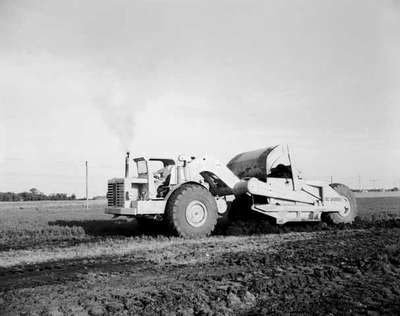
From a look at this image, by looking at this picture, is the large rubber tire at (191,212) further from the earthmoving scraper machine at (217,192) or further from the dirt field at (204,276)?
the dirt field at (204,276)

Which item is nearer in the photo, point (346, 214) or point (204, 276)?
point (204, 276)

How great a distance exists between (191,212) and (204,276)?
514cm

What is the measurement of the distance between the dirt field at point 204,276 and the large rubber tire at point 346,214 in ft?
11.2

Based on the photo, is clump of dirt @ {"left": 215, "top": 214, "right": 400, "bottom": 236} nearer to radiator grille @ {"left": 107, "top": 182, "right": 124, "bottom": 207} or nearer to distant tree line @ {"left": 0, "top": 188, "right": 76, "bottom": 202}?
radiator grille @ {"left": 107, "top": 182, "right": 124, "bottom": 207}

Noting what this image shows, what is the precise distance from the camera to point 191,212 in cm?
1117

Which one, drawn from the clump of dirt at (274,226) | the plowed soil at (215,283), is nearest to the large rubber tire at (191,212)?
the clump of dirt at (274,226)

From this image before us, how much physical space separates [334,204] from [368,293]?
28.4ft

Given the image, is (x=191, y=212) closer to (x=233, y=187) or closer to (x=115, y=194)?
(x=233, y=187)

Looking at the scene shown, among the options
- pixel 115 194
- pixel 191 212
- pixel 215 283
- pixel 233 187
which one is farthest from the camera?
pixel 233 187

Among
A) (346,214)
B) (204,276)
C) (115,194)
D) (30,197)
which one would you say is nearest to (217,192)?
(115,194)

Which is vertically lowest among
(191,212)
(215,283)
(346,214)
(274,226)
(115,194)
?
(215,283)

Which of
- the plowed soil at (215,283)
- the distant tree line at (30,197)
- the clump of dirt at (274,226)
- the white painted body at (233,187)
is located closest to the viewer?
the plowed soil at (215,283)

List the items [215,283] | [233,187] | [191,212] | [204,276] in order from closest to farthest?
[215,283] < [204,276] < [191,212] < [233,187]

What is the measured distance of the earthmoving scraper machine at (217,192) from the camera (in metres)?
11.1
